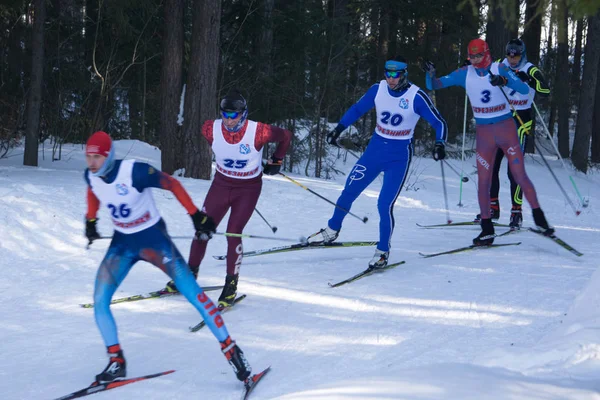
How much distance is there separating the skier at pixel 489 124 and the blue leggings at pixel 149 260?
4.50 meters

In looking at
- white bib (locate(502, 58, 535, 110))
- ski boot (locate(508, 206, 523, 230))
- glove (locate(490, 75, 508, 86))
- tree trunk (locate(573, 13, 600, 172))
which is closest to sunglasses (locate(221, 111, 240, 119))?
glove (locate(490, 75, 508, 86))

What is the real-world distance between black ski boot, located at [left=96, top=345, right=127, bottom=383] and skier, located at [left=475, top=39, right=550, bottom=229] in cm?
554

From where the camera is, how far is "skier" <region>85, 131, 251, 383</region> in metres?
4.23

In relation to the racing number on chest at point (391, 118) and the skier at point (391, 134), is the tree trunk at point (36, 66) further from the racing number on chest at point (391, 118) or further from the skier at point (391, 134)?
the racing number on chest at point (391, 118)

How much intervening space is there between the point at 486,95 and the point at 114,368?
5420 mm

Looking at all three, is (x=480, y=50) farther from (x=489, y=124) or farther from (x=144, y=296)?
(x=144, y=296)

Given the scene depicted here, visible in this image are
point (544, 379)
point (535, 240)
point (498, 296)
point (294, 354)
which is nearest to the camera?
point (544, 379)

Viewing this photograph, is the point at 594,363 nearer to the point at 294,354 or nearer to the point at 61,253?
the point at 294,354

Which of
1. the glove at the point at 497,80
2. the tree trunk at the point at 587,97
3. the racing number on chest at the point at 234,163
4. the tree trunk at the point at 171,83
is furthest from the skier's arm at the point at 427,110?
the tree trunk at the point at 587,97

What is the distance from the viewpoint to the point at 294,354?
15.7ft

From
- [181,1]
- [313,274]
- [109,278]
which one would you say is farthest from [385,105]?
[181,1]

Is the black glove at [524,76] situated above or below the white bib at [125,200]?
above

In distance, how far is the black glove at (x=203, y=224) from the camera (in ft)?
14.4

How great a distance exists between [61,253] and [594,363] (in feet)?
19.0
